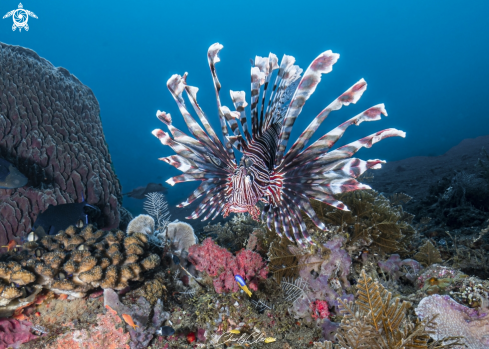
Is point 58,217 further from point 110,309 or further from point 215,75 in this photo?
point 215,75

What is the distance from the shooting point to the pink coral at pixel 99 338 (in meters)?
2.28

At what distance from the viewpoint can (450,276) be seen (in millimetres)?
2400

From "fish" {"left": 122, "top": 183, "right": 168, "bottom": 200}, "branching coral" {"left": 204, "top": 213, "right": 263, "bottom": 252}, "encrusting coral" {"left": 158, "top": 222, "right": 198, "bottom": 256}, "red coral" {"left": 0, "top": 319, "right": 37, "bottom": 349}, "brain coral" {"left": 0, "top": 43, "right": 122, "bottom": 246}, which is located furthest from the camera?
"fish" {"left": 122, "top": 183, "right": 168, "bottom": 200}

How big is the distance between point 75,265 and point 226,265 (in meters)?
1.47

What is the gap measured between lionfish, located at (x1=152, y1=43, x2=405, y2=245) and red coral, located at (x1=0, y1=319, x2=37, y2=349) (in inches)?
71.4

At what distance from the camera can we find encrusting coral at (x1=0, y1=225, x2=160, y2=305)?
225cm

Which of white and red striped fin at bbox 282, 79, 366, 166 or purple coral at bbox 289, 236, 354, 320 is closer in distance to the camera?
white and red striped fin at bbox 282, 79, 366, 166

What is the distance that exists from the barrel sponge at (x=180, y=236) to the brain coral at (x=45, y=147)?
257 centimetres

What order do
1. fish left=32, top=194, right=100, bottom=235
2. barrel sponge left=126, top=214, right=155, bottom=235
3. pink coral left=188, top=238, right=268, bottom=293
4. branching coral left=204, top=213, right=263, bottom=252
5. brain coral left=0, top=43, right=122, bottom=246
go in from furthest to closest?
brain coral left=0, top=43, right=122, bottom=246 < branching coral left=204, top=213, right=263, bottom=252 < barrel sponge left=126, top=214, right=155, bottom=235 < fish left=32, top=194, right=100, bottom=235 < pink coral left=188, top=238, right=268, bottom=293

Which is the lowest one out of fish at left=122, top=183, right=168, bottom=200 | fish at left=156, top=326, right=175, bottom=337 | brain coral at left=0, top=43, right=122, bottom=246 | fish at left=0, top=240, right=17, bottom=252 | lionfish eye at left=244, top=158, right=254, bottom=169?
fish at left=156, top=326, right=175, bottom=337

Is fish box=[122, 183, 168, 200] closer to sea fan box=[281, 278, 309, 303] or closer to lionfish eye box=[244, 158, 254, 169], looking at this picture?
sea fan box=[281, 278, 309, 303]

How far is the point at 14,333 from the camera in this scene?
2320mm

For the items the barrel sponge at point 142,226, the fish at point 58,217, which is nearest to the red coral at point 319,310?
the barrel sponge at point 142,226

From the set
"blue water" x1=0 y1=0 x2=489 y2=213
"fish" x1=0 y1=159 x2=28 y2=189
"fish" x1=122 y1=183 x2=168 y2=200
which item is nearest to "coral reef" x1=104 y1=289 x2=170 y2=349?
"fish" x1=0 y1=159 x2=28 y2=189
